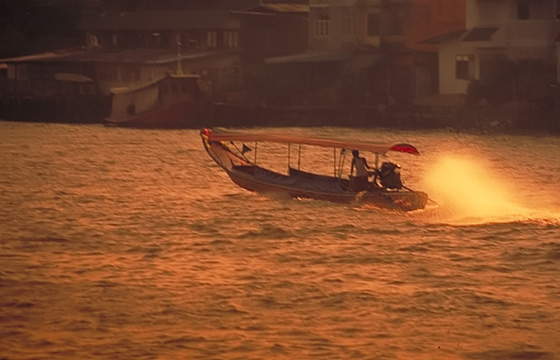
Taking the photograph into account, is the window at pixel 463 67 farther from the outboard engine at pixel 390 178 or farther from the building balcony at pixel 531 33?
the outboard engine at pixel 390 178

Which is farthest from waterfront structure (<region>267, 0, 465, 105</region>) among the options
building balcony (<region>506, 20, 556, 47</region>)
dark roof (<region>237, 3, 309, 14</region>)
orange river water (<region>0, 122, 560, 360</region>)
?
orange river water (<region>0, 122, 560, 360</region>)

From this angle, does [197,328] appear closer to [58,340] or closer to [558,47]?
[58,340]

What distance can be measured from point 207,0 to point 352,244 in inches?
1768

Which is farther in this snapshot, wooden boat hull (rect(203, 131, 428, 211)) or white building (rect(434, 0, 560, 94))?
white building (rect(434, 0, 560, 94))

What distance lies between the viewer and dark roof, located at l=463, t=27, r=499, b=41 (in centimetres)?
4650

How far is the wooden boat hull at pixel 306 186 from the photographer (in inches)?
912

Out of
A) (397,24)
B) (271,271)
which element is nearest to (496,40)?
(397,24)

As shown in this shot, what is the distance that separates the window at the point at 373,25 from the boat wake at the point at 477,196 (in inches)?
756

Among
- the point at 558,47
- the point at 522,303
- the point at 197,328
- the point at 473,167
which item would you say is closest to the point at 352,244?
the point at 522,303

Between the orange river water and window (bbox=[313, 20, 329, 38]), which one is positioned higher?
window (bbox=[313, 20, 329, 38])

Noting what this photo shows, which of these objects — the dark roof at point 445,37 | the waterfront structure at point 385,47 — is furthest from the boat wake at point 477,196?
the waterfront structure at point 385,47

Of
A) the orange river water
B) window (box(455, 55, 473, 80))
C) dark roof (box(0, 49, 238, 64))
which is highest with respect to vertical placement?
dark roof (box(0, 49, 238, 64))

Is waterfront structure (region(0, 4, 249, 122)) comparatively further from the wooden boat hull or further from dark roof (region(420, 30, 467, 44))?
the wooden boat hull

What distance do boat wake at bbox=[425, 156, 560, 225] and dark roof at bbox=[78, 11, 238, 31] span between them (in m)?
25.8
